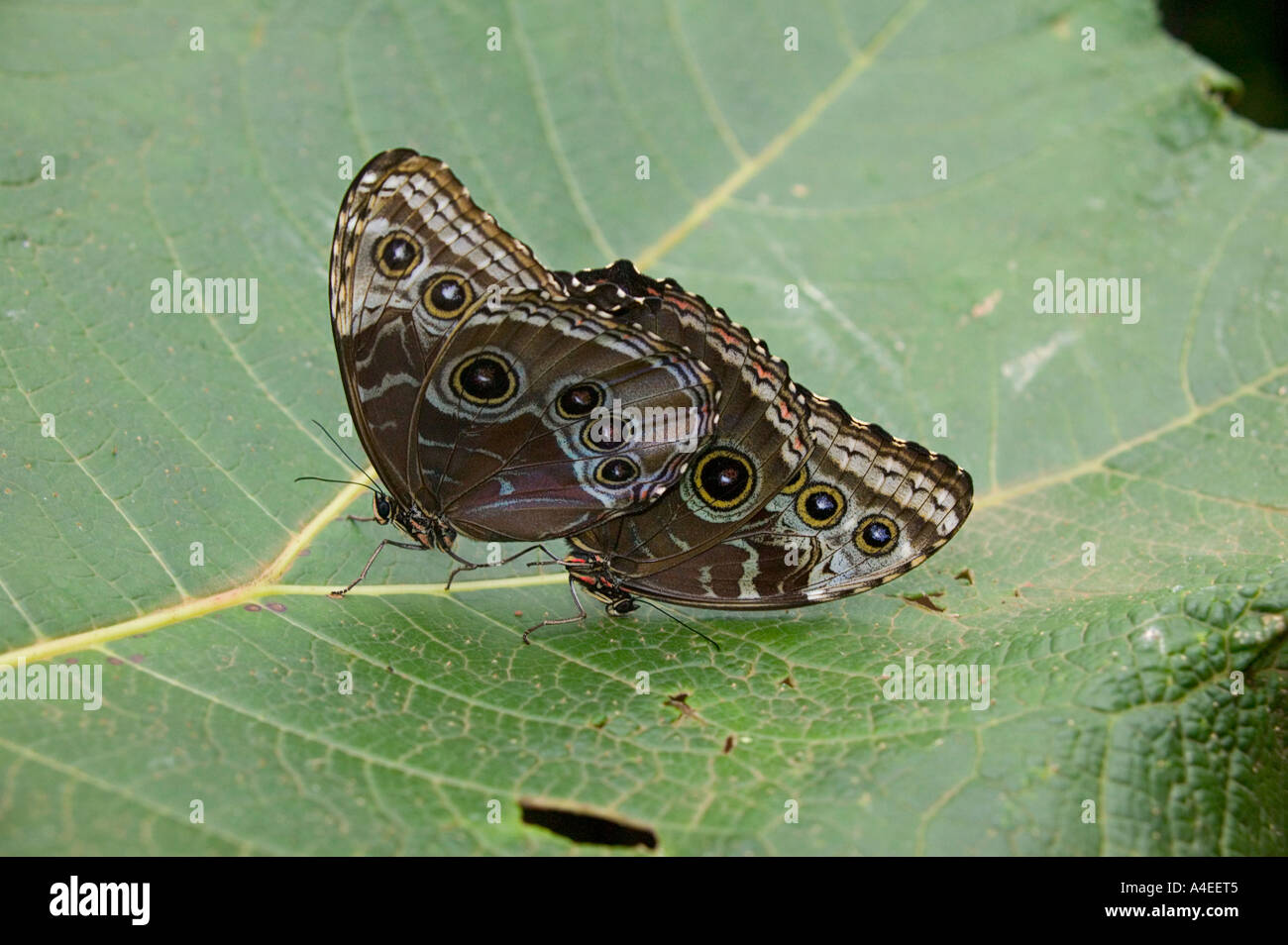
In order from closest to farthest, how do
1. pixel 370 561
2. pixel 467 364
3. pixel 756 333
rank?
1. pixel 370 561
2. pixel 467 364
3. pixel 756 333

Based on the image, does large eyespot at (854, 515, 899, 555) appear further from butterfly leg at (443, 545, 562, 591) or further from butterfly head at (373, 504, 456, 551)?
butterfly head at (373, 504, 456, 551)

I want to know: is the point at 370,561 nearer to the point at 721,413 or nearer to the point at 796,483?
the point at 721,413

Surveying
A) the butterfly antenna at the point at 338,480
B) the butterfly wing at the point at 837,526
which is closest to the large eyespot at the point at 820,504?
the butterfly wing at the point at 837,526

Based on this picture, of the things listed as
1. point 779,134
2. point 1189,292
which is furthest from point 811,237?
point 1189,292

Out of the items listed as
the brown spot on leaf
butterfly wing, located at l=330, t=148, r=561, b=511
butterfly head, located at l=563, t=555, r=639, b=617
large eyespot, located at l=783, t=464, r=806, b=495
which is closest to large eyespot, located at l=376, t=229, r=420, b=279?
butterfly wing, located at l=330, t=148, r=561, b=511

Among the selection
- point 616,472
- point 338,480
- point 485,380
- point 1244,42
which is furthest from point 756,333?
point 1244,42

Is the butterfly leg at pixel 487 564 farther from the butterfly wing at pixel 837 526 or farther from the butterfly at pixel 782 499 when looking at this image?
the butterfly wing at pixel 837 526
